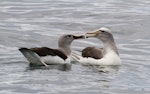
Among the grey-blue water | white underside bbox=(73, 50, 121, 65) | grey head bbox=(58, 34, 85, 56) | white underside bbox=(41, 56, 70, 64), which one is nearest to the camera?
the grey-blue water

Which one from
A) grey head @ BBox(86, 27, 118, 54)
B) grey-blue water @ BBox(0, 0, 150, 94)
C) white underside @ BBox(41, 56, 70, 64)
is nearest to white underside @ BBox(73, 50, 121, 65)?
grey-blue water @ BBox(0, 0, 150, 94)

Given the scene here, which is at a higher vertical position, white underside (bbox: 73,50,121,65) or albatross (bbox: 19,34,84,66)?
albatross (bbox: 19,34,84,66)

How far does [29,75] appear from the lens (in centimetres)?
1536

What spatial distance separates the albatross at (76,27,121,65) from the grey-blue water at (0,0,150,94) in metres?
0.23

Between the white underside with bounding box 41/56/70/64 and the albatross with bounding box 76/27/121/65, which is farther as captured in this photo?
the albatross with bounding box 76/27/121/65

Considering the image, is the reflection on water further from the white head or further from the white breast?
the white head

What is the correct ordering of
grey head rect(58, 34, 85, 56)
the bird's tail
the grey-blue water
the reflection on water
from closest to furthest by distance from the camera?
the grey-blue water → the reflection on water → the bird's tail → grey head rect(58, 34, 85, 56)

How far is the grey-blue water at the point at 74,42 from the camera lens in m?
14.6

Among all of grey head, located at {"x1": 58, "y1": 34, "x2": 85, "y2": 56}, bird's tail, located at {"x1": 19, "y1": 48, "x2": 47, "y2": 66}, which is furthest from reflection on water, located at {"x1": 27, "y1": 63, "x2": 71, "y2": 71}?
grey head, located at {"x1": 58, "y1": 34, "x2": 85, "y2": 56}

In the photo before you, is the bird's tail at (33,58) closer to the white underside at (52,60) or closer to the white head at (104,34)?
the white underside at (52,60)

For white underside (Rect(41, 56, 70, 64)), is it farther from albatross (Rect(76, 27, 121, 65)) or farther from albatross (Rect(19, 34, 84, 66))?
albatross (Rect(76, 27, 121, 65))

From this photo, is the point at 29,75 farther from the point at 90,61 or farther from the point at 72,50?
the point at 72,50

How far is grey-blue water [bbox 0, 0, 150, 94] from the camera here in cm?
1463

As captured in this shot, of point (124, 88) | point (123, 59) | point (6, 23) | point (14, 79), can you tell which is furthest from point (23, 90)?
point (6, 23)
